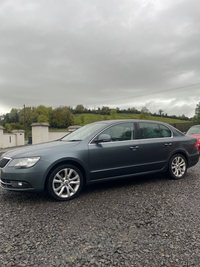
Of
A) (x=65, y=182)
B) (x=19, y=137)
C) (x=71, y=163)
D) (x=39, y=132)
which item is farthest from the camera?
(x=19, y=137)

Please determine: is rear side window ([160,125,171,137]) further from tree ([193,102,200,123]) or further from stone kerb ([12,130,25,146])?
tree ([193,102,200,123])

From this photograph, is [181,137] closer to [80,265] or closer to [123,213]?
[123,213]

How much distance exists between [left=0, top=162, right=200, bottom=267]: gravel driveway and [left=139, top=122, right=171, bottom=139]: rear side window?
132cm

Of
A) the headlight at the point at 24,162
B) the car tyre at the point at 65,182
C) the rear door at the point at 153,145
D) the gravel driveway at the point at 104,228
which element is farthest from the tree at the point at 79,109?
the headlight at the point at 24,162

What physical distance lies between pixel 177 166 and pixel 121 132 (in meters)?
1.89

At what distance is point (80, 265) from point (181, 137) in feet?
14.5

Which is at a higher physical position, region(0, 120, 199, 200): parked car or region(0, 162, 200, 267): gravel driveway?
region(0, 120, 199, 200): parked car

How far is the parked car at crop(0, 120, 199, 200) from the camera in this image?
3750 millimetres

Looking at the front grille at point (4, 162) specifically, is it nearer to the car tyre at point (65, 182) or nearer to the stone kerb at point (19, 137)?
the car tyre at point (65, 182)

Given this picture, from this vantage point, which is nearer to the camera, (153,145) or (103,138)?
(103,138)

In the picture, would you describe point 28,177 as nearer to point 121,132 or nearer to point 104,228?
point 104,228

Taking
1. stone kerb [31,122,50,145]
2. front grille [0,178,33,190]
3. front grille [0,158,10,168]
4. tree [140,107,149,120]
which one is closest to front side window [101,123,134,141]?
front grille [0,178,33,190]

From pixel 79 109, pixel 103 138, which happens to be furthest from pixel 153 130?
pixel 79 109

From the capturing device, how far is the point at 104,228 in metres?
2.88
